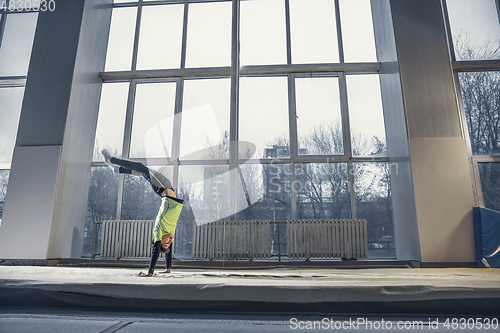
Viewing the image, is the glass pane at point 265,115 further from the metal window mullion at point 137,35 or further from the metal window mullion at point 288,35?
the metal window mullion at point 137,35

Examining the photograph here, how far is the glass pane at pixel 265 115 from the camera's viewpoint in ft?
19.3

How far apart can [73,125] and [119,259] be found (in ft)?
8.57

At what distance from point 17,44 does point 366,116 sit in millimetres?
7437

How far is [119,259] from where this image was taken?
5.46 meters

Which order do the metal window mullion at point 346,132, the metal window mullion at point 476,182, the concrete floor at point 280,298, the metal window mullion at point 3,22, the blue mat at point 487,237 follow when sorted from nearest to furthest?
the concrete floor at point 280,298
the blue mat at point 487,237
the metal window mullion at point 476,182
the metal window mullion at point 346,132
the metal window mullion at point 3,22

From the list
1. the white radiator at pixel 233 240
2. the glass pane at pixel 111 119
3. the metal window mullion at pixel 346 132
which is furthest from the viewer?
the glass pane at pixel 111 119

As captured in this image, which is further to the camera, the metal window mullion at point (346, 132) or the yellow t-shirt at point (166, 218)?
the metal window mullion at point (346, 132)

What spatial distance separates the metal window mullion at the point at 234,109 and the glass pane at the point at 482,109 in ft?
13.4

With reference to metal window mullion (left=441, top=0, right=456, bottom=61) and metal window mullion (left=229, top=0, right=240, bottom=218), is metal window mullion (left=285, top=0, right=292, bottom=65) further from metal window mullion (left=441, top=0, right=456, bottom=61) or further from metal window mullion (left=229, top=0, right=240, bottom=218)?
metal window mullion (left=441, top=0, right=456, bottom=61)

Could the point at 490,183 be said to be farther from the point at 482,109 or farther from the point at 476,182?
the point at 482,109

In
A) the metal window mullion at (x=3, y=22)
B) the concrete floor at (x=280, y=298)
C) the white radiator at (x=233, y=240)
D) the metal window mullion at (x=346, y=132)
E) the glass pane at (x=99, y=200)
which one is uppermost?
the metal window mullion at (x=3, y=22)

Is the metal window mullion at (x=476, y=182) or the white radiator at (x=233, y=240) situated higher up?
the metal window mullion at (x=476, y=182)

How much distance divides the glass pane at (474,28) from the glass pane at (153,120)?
5590mm

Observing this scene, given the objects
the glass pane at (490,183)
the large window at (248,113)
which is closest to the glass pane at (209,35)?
the large window at (248,113)
